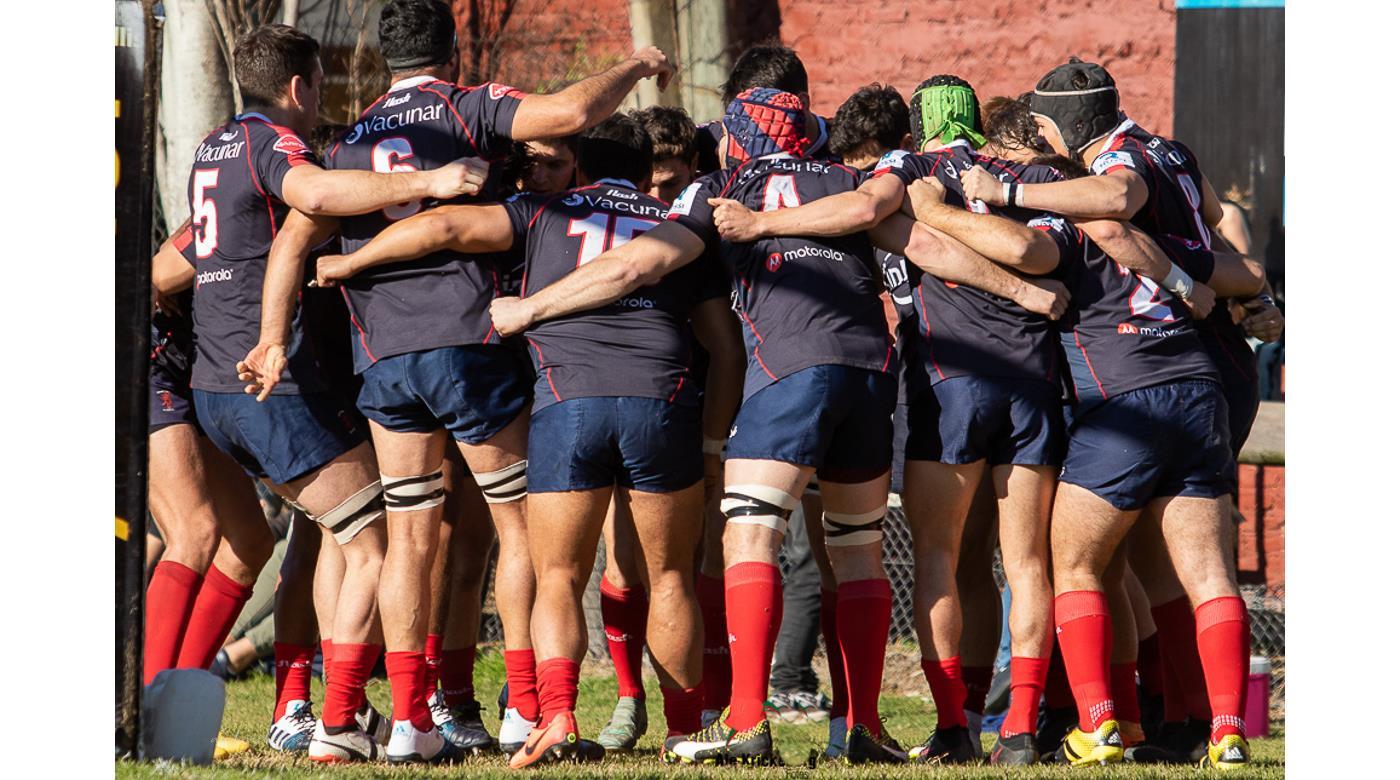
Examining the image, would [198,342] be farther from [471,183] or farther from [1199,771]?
[1199,771]

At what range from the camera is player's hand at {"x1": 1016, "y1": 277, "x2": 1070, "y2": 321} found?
5555 mm

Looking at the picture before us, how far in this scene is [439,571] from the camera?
6.04m

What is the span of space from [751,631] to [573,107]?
5.65 feet

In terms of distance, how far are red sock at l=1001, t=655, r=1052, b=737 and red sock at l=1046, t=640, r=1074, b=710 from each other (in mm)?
649

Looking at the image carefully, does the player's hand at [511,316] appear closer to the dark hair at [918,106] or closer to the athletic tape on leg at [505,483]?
the athletic tape on leg at [505,483]

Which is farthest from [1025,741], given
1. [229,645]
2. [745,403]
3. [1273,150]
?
[1273,150]

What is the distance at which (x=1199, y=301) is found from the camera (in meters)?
5.71

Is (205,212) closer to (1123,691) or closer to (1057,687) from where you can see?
(1057,687)

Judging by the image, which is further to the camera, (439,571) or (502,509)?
(439,571)

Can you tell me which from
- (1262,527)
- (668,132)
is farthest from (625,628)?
(1262,527)

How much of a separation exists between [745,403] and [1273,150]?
816cm

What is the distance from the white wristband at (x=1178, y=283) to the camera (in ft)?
18.5

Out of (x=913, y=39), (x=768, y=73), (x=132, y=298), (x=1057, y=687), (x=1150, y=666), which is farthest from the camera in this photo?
(x=913, y=39)

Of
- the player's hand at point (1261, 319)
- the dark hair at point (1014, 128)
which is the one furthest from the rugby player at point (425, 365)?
the player's hand at point (1261, 319)
